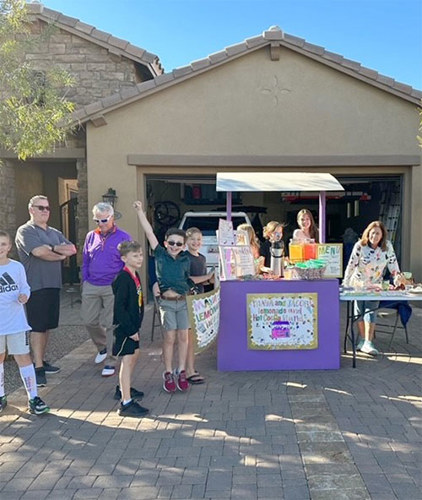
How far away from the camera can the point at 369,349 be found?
18.3ft

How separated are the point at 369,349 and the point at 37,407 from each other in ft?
12.3

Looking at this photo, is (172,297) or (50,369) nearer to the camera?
(172,297)

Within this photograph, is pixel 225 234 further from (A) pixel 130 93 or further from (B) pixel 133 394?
(A) pixel 130 93

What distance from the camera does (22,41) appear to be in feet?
18.5

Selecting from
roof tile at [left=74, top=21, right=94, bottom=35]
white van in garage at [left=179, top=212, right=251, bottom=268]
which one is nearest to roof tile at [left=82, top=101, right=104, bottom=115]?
roof tile at [left=74, top=21, right=94, bottom=35]

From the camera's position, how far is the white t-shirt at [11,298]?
3.98 meters

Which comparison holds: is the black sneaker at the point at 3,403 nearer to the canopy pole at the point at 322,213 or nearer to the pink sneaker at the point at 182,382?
the pink sneaker at the point at 182,382

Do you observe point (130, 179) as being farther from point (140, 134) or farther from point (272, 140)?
point (272, 140)

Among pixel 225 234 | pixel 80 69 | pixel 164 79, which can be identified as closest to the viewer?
pixel 225 234

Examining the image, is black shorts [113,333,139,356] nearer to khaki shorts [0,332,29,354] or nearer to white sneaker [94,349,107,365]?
khaki shorts [0,332,29,354]

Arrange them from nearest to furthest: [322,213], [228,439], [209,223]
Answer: [228,439], [322,213], [209,223]

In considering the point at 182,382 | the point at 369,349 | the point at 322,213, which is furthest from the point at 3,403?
the point at 322,213

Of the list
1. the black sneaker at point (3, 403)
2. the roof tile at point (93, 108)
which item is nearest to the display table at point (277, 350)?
the black sneaker at point (3, 403)

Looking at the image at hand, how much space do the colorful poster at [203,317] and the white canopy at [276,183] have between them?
1.26 meters
